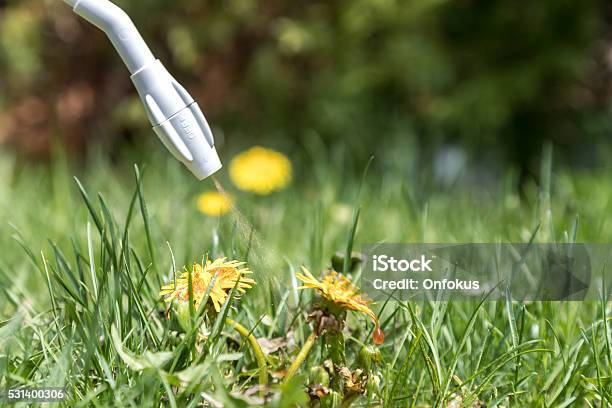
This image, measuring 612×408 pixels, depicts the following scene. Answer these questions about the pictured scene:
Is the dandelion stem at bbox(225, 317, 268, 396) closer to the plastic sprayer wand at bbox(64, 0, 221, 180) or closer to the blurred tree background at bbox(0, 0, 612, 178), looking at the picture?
the plastic sprayer wand at bbox(64, 0, 221, 180)

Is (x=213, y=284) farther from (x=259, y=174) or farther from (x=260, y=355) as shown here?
(x=259, y=174)

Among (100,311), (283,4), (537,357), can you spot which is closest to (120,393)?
(100,311)

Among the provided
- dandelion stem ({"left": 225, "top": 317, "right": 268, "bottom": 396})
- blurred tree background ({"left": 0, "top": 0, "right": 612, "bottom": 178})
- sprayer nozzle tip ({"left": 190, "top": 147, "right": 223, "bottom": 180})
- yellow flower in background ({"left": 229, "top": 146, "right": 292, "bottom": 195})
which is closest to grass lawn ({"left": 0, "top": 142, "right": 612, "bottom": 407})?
dandelion stem ({"left": 225, "top": 317, "right": 268, "bottom": 396})

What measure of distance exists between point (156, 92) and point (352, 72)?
2521mm

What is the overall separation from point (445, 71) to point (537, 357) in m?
2.46

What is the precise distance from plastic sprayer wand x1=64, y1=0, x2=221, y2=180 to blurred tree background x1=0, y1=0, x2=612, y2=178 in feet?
7.74

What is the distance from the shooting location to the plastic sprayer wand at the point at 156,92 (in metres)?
1.15

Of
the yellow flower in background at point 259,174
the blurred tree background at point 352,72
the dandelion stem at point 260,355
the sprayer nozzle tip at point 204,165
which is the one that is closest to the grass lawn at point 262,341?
the dandelion stem at point 260,355

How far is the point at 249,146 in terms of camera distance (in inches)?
148

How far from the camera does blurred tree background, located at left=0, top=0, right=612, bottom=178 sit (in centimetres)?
356

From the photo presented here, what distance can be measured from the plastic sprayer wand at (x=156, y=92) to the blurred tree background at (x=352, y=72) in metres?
2.36

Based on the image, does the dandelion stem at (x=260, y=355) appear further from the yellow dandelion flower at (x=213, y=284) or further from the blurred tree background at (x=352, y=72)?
the blurred tree background at (x=352, y=72)

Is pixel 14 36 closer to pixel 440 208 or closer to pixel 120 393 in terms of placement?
pixel 440 208

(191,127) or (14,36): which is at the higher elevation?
(14,36)
